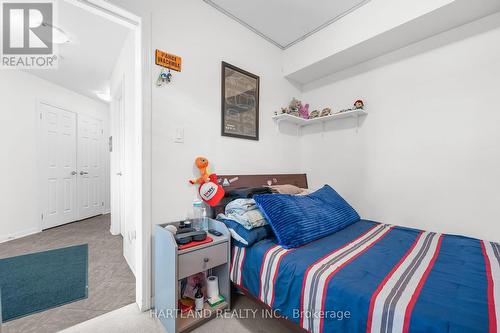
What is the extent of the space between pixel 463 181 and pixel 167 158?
2448mm

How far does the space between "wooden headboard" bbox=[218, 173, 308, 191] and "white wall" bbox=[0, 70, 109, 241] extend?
11.1ft

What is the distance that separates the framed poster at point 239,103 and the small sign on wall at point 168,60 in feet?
1.48

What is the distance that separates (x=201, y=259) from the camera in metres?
1.40

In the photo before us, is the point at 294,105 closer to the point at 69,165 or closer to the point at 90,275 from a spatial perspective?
the point at 90,275

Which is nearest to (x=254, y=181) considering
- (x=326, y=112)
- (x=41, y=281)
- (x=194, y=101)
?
(x=194, y=101)

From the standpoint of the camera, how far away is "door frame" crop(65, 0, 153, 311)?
154cm

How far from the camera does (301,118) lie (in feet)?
8.50

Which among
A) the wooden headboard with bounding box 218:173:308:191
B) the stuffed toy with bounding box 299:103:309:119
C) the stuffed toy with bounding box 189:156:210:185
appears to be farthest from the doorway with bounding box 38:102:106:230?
→ the stuffed toy with bounding box 299:103:309:119

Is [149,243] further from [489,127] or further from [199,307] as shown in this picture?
[489,127]

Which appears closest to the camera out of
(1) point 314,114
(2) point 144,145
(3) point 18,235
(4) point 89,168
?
(2) point 144,145

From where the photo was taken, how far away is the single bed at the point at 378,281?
79 cm

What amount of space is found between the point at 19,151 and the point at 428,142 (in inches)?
207

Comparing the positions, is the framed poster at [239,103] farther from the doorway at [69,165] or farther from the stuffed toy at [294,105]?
the doorway at [69,165]

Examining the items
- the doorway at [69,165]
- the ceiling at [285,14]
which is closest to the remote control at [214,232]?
the ceiling at [285,14]
